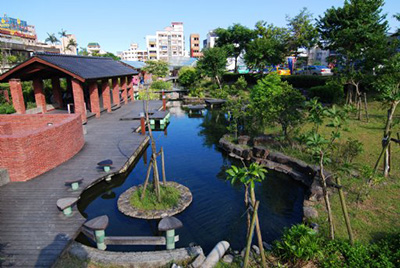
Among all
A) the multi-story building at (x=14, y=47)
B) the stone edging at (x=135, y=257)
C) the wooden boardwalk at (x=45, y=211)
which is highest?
the multi-story building at (x=14, y=47)

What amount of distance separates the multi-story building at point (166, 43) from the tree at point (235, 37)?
65.8 metres

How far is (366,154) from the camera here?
1245 cm

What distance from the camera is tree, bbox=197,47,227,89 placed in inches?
1520

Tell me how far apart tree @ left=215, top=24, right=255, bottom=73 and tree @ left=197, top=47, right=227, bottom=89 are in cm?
775

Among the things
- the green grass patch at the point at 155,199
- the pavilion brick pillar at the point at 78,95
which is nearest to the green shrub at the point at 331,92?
the green grass patch at the point at 155,199

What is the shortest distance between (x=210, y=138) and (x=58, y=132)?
1066 centimetres

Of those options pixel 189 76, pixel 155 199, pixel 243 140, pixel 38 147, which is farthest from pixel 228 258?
pixel 189 76

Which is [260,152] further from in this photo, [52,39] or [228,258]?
[52,39]

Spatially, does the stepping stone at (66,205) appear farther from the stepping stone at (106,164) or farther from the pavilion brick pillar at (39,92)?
the pavilion brick pillar at (39,92)

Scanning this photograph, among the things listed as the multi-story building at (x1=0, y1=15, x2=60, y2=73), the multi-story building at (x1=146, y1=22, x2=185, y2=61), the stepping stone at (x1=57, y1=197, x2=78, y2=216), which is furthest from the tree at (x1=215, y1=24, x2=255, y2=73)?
the multi-story building at (x1=146, y1=22, x2=185, y2=61)

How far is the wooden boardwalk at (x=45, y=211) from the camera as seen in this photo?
22.1 feet

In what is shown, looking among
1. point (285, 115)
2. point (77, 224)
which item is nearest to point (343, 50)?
point (285, 115)

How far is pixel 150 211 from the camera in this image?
9.34m

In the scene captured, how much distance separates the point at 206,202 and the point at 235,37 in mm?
43636
